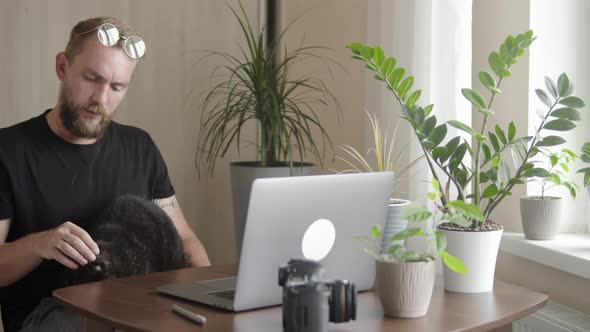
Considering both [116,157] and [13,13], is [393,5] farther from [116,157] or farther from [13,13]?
[13,13]

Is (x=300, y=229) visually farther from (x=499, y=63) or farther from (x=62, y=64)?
(x=62, y=64)

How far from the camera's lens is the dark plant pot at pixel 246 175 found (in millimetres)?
3330

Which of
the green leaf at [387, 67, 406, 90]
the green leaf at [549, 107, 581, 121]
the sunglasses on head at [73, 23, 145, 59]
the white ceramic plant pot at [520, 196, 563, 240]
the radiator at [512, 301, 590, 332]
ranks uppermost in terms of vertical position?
the sunglasses on head at [73, 23, 145, 59]

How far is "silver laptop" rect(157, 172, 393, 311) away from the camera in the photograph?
1.62 m

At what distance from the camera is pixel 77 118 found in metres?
2.49

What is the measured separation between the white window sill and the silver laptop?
26.3 inches

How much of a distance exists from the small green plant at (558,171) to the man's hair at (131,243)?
0.99 m

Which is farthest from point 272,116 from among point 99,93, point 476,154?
point 476,154

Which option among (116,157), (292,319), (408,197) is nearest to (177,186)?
(116,157)

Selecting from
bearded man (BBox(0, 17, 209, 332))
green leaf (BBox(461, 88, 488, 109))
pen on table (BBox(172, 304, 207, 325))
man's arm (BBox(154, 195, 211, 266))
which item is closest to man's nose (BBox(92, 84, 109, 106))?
bearded man (BBox(0, 17, 209, 332))

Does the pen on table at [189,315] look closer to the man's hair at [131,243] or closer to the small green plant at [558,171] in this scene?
the man's hair at [131,243]

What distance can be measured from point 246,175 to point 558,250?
1.43 metres

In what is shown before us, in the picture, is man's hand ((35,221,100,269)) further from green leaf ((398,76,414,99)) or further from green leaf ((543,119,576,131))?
green leaf ((543,119,576,131))

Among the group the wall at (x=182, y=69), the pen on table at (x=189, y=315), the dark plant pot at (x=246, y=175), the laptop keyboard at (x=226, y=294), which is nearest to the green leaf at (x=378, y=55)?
the laptop keyboard at (x=226, y=294)
